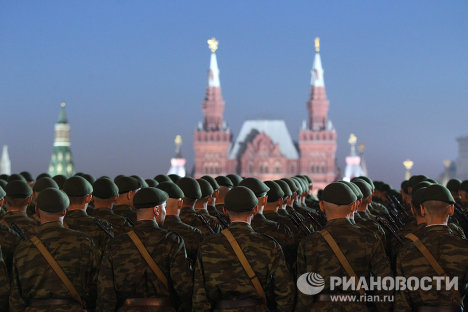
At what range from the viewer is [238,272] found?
592 centimetres

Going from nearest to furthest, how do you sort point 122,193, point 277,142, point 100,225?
point 100,225 → point 122,193 → point 277,142

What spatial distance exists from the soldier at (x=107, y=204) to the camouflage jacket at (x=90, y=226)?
1.80 feet

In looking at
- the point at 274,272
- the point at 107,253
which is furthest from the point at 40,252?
the point at 274,272

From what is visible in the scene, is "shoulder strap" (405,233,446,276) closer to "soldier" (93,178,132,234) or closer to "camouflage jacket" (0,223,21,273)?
"soldier" (93,178,132,234)

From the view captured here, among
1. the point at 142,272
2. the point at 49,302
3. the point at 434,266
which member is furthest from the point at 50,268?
the point at 434,266

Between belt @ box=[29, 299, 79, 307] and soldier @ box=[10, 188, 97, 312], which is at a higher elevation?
soldier @ box=[10, 188, 97, 312]

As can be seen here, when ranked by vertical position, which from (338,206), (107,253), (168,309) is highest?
(338,206)

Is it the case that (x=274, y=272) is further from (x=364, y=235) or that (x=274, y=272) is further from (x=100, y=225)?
(x=100, y=225)

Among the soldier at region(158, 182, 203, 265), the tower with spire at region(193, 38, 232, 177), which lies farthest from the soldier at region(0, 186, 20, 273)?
the tower with spire at region(193, 38, 232, 177)

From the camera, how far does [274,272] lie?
5.88 m

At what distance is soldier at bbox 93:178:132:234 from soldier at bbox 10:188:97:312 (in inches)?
72.5

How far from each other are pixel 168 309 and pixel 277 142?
80464 mm

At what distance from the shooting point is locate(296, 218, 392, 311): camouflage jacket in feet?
19.5

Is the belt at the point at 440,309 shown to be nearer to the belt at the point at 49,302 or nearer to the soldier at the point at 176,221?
the soldier at the point at 176,221
